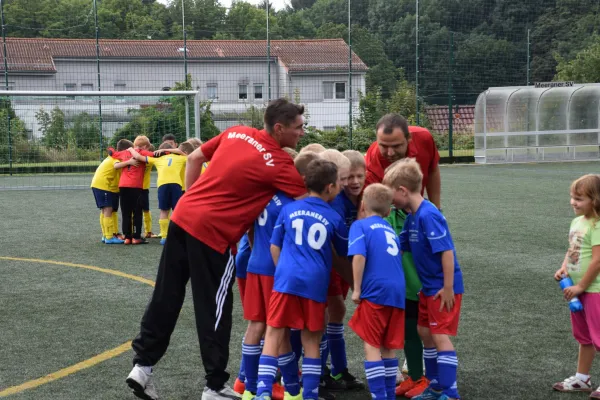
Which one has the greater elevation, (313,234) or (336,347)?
(313,234)

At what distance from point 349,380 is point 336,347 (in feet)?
0.75

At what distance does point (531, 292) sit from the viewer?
7.41m

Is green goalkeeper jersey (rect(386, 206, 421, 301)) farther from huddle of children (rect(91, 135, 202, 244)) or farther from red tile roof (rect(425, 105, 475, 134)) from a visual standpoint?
red tile roof (rect(425, 105, 475, 134))

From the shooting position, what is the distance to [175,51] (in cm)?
2862

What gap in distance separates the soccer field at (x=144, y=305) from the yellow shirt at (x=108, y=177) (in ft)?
2.73

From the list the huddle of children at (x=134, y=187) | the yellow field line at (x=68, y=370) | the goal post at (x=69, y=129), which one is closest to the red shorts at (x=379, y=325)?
the yellow field line at (x=68, y=370)

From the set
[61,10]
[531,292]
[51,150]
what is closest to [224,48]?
[61,10]

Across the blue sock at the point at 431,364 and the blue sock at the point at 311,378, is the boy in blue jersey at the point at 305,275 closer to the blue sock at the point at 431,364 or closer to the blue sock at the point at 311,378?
the blue sock at the point at 311,378

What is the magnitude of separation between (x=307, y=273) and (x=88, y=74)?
23.6 m

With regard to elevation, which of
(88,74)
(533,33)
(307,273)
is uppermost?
(533,33)

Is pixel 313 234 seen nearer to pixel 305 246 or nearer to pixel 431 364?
pixel 305 246

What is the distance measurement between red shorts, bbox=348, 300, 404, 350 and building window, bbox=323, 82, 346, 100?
22916 millimetres

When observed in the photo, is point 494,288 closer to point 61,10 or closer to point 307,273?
point 307,273

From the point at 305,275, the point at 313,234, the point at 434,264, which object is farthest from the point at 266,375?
the point at 434,264
